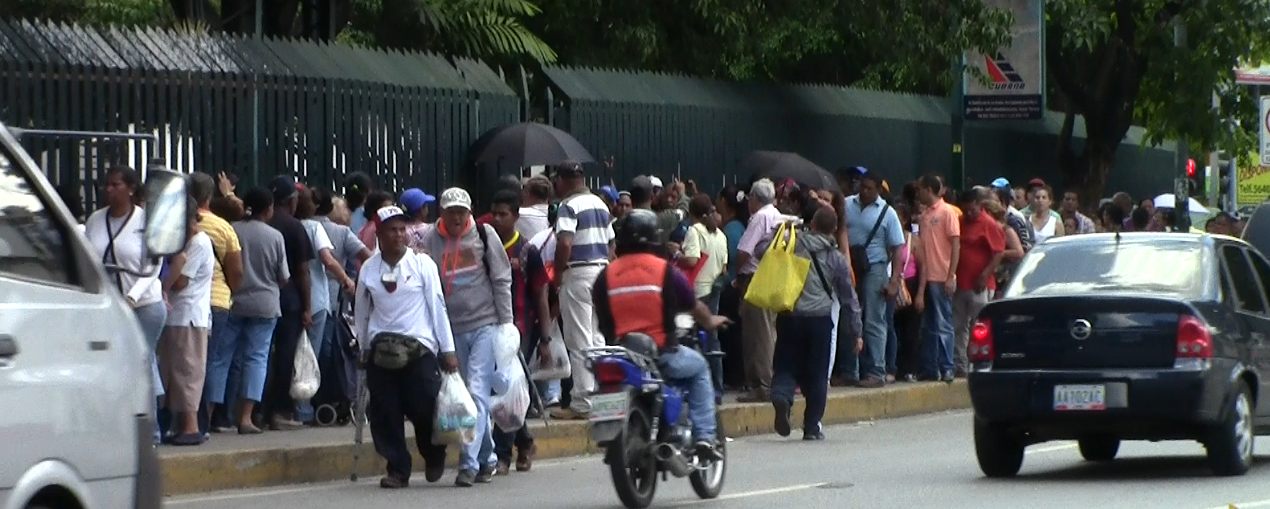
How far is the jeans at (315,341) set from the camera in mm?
15094

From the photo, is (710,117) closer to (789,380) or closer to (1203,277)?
(789,380)

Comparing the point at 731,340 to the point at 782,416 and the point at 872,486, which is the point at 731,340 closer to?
the point at 782,416

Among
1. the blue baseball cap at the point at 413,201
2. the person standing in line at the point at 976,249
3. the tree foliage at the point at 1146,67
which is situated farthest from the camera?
the tree foliage at the point at 1146,67

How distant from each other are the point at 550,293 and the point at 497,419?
289cm

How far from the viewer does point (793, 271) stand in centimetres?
1556

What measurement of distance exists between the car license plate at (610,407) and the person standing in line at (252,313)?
386cm

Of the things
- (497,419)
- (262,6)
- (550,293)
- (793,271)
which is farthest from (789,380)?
(262,6)

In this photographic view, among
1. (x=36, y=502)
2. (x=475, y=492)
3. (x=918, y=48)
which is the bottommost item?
(x=475, y=492)

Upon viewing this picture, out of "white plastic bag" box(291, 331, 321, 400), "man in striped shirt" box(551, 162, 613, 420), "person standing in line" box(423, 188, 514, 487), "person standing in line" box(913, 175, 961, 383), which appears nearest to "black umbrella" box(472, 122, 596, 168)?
"man in striped shirt" box(551, 162, 613, 420)

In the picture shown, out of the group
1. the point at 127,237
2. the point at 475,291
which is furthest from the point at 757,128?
the point at 127,237

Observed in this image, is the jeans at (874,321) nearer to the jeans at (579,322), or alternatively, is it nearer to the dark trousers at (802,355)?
the dark trousers at (802,355)

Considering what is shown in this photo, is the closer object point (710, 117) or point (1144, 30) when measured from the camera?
point (710, 117)

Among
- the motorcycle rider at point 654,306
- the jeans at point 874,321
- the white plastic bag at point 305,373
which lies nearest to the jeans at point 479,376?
the motorcycle rider at point 654,306

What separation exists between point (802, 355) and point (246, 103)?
14.3 feet
